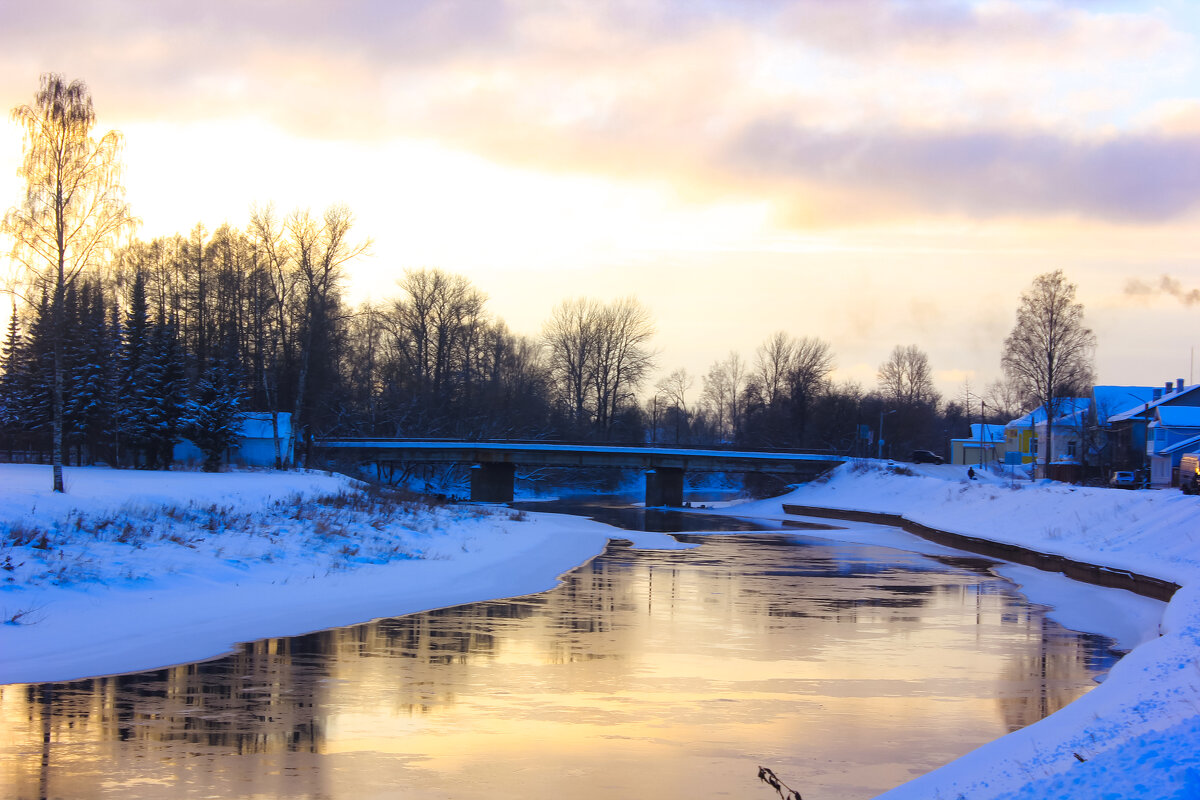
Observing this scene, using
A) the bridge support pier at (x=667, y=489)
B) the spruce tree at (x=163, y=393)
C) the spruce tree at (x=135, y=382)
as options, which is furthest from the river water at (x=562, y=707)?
the bridge support pier at (x=667, y=489)

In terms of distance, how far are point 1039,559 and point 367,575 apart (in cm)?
2152

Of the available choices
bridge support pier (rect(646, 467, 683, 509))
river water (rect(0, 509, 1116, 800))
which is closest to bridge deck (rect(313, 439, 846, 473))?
bridge support pier (rect(646, 467, 683, 509))

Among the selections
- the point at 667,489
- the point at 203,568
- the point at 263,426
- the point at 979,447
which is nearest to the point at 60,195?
the point at 203,568

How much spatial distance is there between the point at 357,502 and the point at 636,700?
93.6 feet

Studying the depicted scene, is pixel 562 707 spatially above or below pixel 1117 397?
below

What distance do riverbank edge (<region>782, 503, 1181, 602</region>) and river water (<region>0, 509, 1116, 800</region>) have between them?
475 cm

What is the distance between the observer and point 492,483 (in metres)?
84.4

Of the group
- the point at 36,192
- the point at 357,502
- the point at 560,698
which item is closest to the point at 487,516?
the point at 357,502

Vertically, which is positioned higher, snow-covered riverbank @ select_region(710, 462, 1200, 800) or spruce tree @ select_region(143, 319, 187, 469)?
spruce tree @ select_region(143, 319, 187, 469)

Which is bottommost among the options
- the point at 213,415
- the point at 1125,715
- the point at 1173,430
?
the point at 1125,715

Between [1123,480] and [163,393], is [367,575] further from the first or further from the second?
[1123,480]

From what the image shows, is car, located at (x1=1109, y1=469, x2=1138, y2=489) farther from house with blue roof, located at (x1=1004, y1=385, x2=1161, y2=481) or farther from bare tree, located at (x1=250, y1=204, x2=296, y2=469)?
bare tree, located at (x1=250, y1=204, x2=296, y2=469)

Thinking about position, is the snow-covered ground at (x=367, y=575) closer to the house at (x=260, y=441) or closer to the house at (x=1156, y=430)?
the house at (x=260, y=441)

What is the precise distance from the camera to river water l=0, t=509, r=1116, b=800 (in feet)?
31.5
